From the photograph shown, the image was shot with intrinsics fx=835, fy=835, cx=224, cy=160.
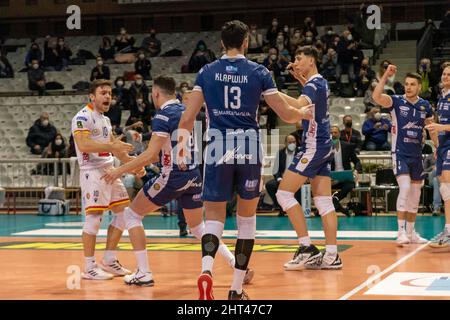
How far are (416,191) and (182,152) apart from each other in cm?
468

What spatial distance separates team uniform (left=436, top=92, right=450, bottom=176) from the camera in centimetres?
1106

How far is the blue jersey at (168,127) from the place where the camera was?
7.86 meters

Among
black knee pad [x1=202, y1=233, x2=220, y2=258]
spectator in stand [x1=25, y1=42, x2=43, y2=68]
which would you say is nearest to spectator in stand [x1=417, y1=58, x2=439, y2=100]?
spectator in stand [x1=25, y1=42, x2=43, y2=68]

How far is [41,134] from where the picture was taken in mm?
22234

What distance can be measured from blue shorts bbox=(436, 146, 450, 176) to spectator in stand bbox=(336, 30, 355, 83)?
11.2 meters

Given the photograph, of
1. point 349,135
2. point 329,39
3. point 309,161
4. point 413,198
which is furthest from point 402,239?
point 329,39

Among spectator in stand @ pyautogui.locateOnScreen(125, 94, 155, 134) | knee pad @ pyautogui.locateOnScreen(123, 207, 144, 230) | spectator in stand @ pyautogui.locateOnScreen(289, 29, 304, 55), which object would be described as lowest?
knee pad @ pyautogui.locateOnScreen(123, 207, 144, 230)

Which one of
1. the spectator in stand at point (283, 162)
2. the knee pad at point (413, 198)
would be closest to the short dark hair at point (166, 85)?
the knee pad at point (413, 198)

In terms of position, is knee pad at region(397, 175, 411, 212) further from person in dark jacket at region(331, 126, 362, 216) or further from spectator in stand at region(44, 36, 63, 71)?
spectator in stand at region(44, 36, 63, 71)

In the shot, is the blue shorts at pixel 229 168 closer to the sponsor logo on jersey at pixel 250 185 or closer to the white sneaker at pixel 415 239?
the sponsor logo on jersey at pixel 250 185

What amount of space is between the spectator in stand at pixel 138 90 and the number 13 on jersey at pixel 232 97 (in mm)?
15977
